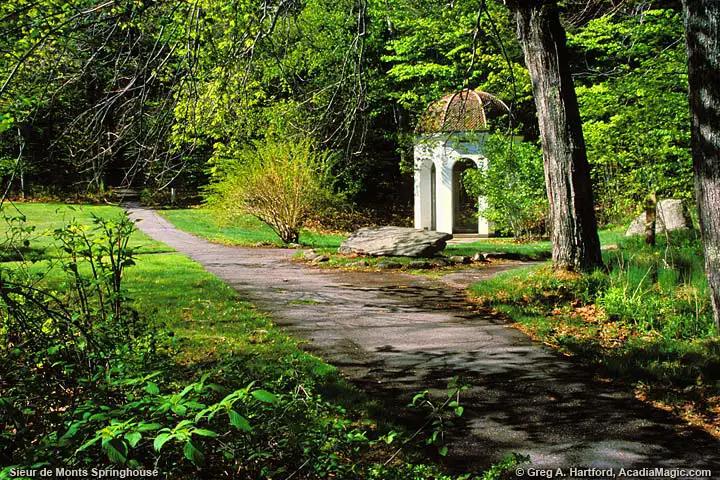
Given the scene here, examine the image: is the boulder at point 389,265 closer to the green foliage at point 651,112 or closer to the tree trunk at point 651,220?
the tree trunk at point 651,220

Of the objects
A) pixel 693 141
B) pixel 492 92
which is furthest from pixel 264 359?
pixel 492 92

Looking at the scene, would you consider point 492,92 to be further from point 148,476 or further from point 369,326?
point 148,476

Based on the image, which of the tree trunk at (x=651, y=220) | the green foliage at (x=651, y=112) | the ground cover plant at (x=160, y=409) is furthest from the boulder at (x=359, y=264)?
the ground cover plant at (x=160, y=409)

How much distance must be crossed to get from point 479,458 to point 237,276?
27.4ft

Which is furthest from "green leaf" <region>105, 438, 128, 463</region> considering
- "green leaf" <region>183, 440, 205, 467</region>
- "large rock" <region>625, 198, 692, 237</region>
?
"large rock" <region>625, 198, 692, 237</region>

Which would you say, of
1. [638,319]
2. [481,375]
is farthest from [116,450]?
[638,319]

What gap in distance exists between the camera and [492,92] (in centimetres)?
2730

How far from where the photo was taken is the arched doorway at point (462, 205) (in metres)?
27.0

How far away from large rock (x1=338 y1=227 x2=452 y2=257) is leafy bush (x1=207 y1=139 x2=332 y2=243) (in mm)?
3053

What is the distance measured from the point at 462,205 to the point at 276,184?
1594 cm

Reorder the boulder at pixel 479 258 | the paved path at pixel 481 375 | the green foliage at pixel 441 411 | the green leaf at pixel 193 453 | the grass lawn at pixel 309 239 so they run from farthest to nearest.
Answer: the grass lawn at pixel 309 239
the boulder at pixel 479 258
the paved path at pixel 481 375
the green foliage at pixel 441 411
the green leaf at pixel 193 453

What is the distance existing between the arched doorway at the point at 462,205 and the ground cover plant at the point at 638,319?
53.4ft

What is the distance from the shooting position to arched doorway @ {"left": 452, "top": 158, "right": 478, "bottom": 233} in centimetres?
2696

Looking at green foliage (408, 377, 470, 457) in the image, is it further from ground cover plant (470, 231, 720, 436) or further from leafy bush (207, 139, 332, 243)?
leafy bush (207, 139, 332, 243)
